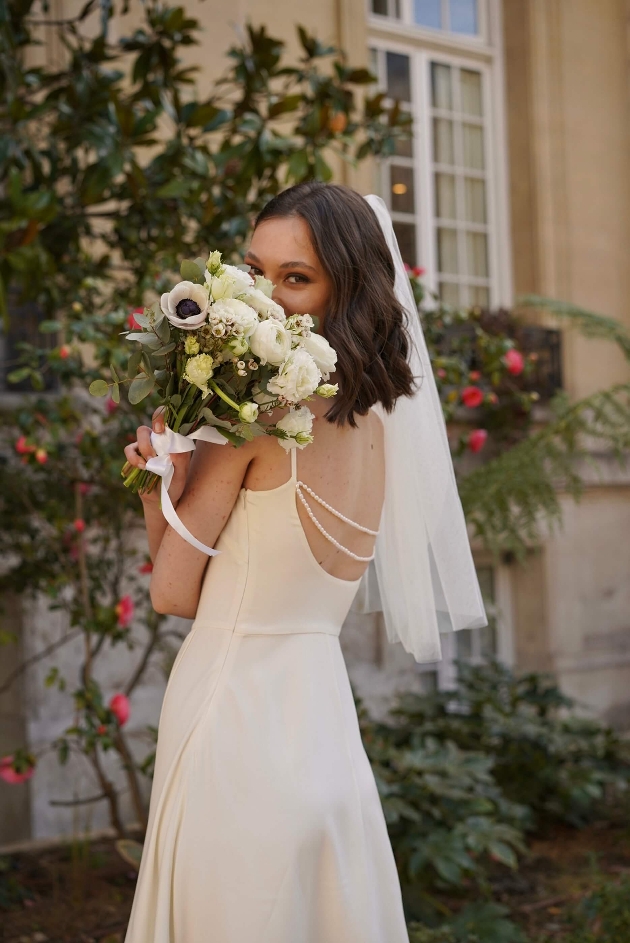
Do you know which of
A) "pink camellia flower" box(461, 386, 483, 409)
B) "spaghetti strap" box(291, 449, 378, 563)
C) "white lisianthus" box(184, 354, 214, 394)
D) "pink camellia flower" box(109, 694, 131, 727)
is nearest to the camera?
"white lisianthus" box(184, 354, 214, 394)

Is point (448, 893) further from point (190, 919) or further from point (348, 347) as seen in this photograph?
point (348, 347)

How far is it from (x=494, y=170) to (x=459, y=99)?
612 millimetres

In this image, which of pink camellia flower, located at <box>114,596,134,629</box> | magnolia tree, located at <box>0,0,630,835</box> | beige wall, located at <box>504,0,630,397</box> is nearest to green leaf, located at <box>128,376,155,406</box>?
magnolia tree, located at <box>0,0,630,835</box>

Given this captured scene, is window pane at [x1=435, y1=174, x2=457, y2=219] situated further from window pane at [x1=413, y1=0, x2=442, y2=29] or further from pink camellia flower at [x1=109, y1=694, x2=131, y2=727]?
pink camellia flower at [x1=109, y1=694, x2=131, y2=727]

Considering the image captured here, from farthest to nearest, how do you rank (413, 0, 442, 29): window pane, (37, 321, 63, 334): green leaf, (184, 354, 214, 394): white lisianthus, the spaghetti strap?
1. (413, 0, 442, 29): window pane
2. (37, 321, 63, 334): green leaf
3. the spaghetti strap
4. (184, 354, 214, 394): white lisianthus

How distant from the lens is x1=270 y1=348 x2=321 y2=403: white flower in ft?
5.88

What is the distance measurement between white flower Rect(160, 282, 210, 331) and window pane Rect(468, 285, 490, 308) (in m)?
6.00

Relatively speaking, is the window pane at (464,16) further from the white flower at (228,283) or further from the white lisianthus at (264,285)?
the white flower at (228,283)

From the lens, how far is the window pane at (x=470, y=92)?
7.65m

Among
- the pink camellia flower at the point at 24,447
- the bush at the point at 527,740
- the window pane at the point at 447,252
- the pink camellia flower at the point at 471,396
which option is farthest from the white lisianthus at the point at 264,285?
the window pane at the point at 447,252

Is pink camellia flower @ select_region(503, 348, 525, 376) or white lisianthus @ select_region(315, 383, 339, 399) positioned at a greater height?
pink camellia flower @ select_region(503, 348, 525, 376)

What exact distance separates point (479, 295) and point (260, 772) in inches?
241

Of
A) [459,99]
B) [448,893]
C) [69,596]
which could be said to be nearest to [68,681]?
[69,596]

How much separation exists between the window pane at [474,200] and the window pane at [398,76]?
788mm
